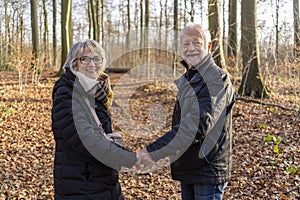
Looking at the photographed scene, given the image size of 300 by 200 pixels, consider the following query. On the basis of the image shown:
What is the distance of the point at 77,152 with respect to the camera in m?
2.16

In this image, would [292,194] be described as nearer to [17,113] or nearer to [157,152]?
[157,152]

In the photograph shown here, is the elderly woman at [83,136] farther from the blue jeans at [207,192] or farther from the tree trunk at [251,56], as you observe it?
the tree trunk at [251,56]

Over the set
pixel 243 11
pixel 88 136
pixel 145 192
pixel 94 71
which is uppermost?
pixel 243 11

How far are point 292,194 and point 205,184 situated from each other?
2488 millimetres

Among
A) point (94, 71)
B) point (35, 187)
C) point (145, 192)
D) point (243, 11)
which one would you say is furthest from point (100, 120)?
point (243, 11)

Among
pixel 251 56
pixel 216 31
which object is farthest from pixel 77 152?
pixel 216 31

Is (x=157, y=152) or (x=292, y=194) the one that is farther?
(x=292, y=194)

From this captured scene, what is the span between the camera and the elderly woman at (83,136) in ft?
6.98

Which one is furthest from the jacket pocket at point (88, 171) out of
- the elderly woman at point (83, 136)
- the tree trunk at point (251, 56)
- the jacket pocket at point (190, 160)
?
the tree trunk at point (251, 56)

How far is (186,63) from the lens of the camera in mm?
2555

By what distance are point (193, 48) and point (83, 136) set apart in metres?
1.10

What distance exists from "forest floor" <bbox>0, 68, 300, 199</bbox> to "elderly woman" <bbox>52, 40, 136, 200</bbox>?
2405mm

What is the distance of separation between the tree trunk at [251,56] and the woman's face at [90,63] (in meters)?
7.58

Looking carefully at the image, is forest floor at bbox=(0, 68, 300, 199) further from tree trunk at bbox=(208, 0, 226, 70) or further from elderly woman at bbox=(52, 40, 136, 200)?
elderly woman at bbox=(52, 40, 136, 200)
